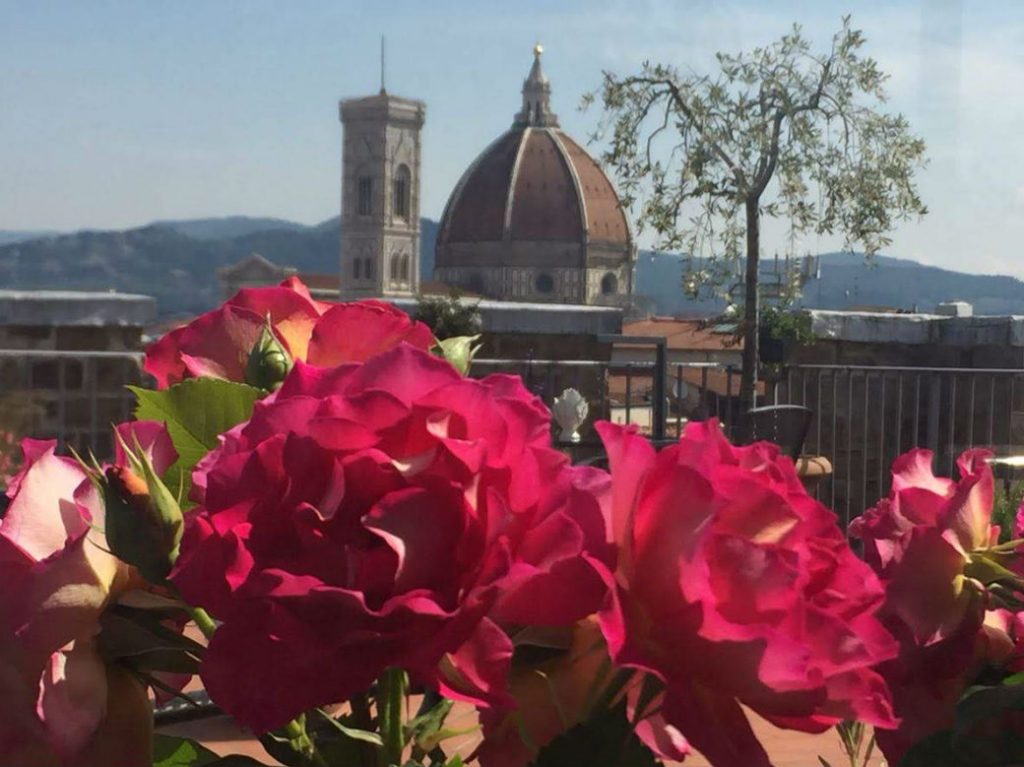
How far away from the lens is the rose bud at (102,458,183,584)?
0.36 m

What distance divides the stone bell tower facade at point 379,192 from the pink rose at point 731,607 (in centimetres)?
7926

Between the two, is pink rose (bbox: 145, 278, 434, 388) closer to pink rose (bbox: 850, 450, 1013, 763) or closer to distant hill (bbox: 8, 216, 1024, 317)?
pink rose (bbox: 850, 450, 1013, 763)

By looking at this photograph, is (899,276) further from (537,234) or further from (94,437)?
(537,234)

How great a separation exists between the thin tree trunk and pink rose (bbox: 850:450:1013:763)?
7.31m

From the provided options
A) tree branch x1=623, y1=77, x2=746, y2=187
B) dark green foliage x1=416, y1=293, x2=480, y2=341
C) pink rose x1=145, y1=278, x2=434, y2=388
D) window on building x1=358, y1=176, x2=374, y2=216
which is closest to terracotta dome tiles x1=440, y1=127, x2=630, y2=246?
window on building x1=358, y1=176, x2=374, y2=216

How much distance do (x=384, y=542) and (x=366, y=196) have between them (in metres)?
81.6

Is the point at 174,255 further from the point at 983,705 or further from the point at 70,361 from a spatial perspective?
the point at 983,705

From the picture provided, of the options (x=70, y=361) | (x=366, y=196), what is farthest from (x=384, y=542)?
(x=366, y=196)

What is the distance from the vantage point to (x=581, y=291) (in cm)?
8369

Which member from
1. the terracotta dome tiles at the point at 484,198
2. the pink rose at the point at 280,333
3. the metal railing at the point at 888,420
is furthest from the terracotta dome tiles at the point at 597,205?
the pink rose at the point at 280,333

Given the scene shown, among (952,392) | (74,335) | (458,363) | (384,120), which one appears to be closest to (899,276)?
(952,392)

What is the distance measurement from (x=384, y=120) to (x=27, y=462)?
82.0 m

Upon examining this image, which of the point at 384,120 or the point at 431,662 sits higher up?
the point at 384,120

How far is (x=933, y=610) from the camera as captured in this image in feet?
1.51
